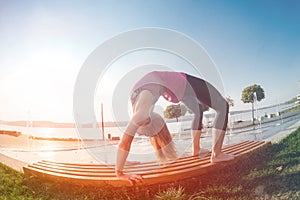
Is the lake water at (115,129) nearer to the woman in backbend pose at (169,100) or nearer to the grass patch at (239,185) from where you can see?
the woman in backbend pose at (169,100)

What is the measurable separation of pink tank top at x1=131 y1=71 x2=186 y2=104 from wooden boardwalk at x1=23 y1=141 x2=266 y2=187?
33cm

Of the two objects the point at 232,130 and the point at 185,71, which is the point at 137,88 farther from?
the point at 232,130

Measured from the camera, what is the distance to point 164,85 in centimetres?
142

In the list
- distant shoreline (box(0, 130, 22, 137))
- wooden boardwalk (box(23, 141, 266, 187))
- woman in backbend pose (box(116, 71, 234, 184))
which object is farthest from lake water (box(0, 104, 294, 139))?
distant shoreline (box(0, 130, 22, 137))

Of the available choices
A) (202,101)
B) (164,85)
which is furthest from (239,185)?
(164,85)

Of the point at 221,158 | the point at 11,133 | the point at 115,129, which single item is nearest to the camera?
the point at 115,129

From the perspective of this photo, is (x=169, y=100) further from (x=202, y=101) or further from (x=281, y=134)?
(x=281, y=134)

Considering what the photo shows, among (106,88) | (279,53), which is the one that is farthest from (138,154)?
(279,53)

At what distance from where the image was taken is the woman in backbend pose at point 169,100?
139 centimetres

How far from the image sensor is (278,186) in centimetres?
152

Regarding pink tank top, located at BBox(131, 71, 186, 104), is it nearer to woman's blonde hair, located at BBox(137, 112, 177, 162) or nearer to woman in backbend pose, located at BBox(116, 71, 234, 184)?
woman in backbend pose, located at BBox(116, 71, 234, 184)

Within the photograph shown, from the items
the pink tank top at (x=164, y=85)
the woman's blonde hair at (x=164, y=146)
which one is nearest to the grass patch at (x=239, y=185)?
the woman's blonde hair at (x=164, y=146)

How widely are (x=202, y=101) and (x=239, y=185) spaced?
0.48 meters

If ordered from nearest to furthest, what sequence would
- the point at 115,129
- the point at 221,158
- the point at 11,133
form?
the point at 115,129 → the point at 221,158 → the point at 11,133
